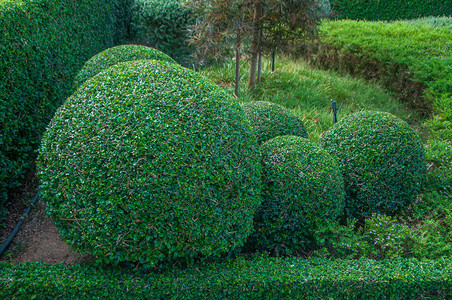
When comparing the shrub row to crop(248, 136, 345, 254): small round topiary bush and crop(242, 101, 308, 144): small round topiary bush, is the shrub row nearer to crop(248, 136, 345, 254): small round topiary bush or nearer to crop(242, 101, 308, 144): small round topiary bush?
crop(242, 101, 308, 144): small round topiary bush

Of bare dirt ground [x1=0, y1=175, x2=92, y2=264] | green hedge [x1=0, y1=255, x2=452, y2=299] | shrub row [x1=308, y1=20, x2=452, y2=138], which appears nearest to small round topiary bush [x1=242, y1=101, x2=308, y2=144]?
green hedge [x1=0, y1=255, x2=452, y2=299]

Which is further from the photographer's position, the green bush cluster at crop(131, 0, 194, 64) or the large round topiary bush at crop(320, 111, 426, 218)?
the green bush cluster at crop(131, 0, 194, 64)

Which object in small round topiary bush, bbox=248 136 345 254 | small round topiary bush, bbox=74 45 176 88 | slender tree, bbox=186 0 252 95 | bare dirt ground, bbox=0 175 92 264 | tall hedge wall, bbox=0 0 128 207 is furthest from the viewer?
slender tree, bbox=186 0 252 95

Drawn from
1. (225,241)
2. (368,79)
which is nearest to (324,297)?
(225,241)

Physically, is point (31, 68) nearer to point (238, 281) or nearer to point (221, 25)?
point (221, 25)

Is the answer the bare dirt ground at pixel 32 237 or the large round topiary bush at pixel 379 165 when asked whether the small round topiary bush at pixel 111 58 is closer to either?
the bare dirt ground at pixel 32 237

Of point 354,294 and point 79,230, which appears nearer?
point 79,230

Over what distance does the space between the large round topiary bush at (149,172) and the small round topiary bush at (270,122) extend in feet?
3.36

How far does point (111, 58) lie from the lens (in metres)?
4.21

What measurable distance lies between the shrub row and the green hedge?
345cm

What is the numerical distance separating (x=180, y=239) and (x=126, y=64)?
67.1 inches

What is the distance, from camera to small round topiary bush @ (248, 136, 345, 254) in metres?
2.93

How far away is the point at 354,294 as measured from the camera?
2553mm

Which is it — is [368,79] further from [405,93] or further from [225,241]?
[225,241]
